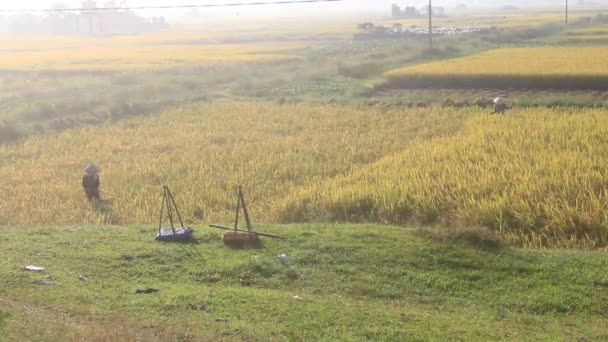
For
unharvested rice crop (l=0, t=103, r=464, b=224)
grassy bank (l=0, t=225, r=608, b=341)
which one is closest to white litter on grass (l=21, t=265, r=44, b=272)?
grassy bank (l=0, t=225, r=608, b=341)

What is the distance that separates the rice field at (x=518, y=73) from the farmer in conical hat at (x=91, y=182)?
54.3ft

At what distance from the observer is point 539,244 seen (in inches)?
348

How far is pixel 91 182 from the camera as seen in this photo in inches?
456

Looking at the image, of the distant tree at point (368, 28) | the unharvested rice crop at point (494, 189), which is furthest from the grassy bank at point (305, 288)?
the distant tree at point (368, 28)

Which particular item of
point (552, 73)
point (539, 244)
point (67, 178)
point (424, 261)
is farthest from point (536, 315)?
point (552, 73)

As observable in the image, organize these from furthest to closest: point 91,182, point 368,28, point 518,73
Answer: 1. point 368,28
2. point 518,73
3. point 91,182

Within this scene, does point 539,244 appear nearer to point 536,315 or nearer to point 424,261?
point 424,261

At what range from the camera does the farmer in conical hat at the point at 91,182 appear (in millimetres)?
11516

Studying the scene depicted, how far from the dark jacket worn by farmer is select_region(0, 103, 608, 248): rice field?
24 cm

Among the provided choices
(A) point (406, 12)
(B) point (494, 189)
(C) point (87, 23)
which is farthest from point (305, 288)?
(A) point (406, 12)

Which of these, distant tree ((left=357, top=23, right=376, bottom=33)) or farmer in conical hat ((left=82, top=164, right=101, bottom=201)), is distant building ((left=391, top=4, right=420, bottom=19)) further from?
farmer in conical hat ((left=82, top=164, right=101, bottom=201))

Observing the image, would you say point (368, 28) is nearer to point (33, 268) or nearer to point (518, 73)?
point (518, 73)

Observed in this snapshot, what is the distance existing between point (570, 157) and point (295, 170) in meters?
4.83

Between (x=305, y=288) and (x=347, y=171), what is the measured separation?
640 cm
